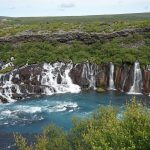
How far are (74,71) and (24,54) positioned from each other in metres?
11.3

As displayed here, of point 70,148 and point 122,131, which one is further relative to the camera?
point 70,148

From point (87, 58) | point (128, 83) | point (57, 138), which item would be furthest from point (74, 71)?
point (57, 138)

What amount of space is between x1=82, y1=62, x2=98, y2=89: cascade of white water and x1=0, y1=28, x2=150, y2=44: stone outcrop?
410 inches

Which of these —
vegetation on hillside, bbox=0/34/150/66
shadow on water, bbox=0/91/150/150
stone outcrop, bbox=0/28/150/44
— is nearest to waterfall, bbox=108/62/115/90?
vegetation on hillside, bbox=0/34/150/66

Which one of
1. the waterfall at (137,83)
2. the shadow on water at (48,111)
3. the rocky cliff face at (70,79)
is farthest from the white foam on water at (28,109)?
the waterfall at (137,83)

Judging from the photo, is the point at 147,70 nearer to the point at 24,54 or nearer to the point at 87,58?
the point at 87,58

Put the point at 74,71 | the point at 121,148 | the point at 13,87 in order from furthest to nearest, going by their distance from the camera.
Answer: the point at 74,71, the point at 13,87, the point at 121,148

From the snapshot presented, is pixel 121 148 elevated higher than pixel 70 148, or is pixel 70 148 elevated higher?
pixel 121 148

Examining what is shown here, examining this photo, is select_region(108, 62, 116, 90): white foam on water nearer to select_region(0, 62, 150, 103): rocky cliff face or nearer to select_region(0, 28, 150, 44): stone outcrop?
select_region(0, 62, 150, 103): rocky cliff face

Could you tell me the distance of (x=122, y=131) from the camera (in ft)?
104

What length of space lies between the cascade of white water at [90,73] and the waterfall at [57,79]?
→ 244 cm

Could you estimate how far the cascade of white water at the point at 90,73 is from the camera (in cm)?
7794

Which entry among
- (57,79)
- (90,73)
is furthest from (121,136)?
(57,79)

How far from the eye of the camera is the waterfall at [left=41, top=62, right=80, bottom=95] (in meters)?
75.9
